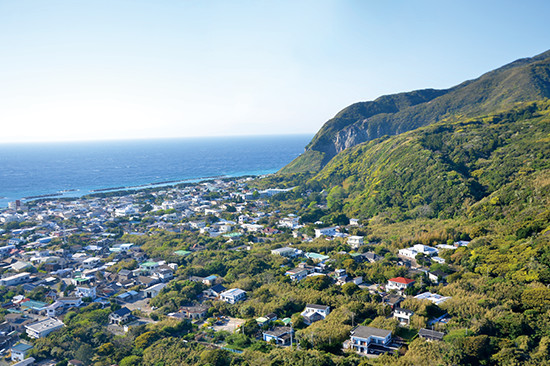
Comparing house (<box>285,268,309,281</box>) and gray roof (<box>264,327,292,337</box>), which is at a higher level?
gray roof (<box>264,327,292,337</box>)

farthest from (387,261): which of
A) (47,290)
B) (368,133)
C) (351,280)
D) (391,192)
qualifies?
(368,133)

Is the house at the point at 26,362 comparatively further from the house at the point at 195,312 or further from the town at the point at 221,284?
the house at the point at 195,312

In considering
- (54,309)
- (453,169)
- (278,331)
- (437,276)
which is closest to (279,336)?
(278,331)

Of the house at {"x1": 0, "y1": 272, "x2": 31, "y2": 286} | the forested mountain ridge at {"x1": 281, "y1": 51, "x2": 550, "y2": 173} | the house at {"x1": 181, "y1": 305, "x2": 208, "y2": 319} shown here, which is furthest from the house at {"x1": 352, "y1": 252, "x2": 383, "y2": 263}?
the forested mountain ridge at {"x1": 281, "y1": 51, "x2": 550, "y2": 173}

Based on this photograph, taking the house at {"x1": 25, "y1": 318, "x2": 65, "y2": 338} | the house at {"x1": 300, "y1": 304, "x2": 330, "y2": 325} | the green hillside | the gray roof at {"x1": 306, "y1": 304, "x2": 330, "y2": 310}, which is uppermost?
the green hillside

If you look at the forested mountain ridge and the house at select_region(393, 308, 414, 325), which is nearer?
the house at select_region(393, 308, 414, 325)

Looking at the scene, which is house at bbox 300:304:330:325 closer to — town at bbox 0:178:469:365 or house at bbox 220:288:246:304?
A: town at bbox 0:178:469:365

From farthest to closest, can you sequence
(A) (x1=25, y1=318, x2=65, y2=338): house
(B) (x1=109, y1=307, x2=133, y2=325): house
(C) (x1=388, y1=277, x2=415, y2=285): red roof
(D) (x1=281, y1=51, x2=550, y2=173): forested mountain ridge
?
(D) (x1=281, y1=51, x2=550, y2=173): forested mountain ridge < (C) (x1=388, y1=277, x2=415, y2=285): red roof < (B) (x1=109, y1=307, x2=133, y2=325): house < (A) (x1=25, y1=318, x2=65, y2=338): house
